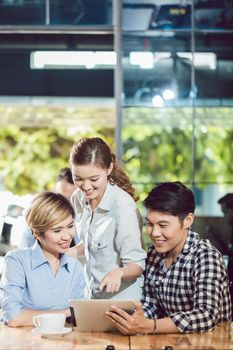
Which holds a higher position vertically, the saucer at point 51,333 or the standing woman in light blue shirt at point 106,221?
the standing woman in light blue shirt at point 106,221

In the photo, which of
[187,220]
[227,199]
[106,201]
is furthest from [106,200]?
[227,199]

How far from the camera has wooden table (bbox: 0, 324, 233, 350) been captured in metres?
3.46

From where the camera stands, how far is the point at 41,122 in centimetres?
1342

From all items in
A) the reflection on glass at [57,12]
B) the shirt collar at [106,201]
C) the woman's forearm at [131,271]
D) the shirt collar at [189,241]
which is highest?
the reflection on glass at [57,12]

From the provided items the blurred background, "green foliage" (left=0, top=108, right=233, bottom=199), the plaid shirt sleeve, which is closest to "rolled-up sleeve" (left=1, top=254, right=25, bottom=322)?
the plaid shirt sleeve

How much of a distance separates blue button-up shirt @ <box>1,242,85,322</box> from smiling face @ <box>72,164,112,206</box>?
11.1 inches

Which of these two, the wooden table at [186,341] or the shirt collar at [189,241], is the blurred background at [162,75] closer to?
the shirt collar at [189,241]

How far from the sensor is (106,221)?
407 cm

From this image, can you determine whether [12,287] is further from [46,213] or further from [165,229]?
[165,229]

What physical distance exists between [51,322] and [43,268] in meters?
0.36

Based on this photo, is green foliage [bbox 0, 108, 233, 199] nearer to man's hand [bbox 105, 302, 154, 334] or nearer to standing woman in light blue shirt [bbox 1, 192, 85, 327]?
standing woman in light blue shirt [bbox 1, 192, 85, 327]

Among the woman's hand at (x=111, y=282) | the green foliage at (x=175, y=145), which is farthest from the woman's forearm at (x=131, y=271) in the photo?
the green foliage at (x=175, y=145)

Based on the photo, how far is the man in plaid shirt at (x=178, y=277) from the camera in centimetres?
367

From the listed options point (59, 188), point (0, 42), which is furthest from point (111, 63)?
point (59, 188)
